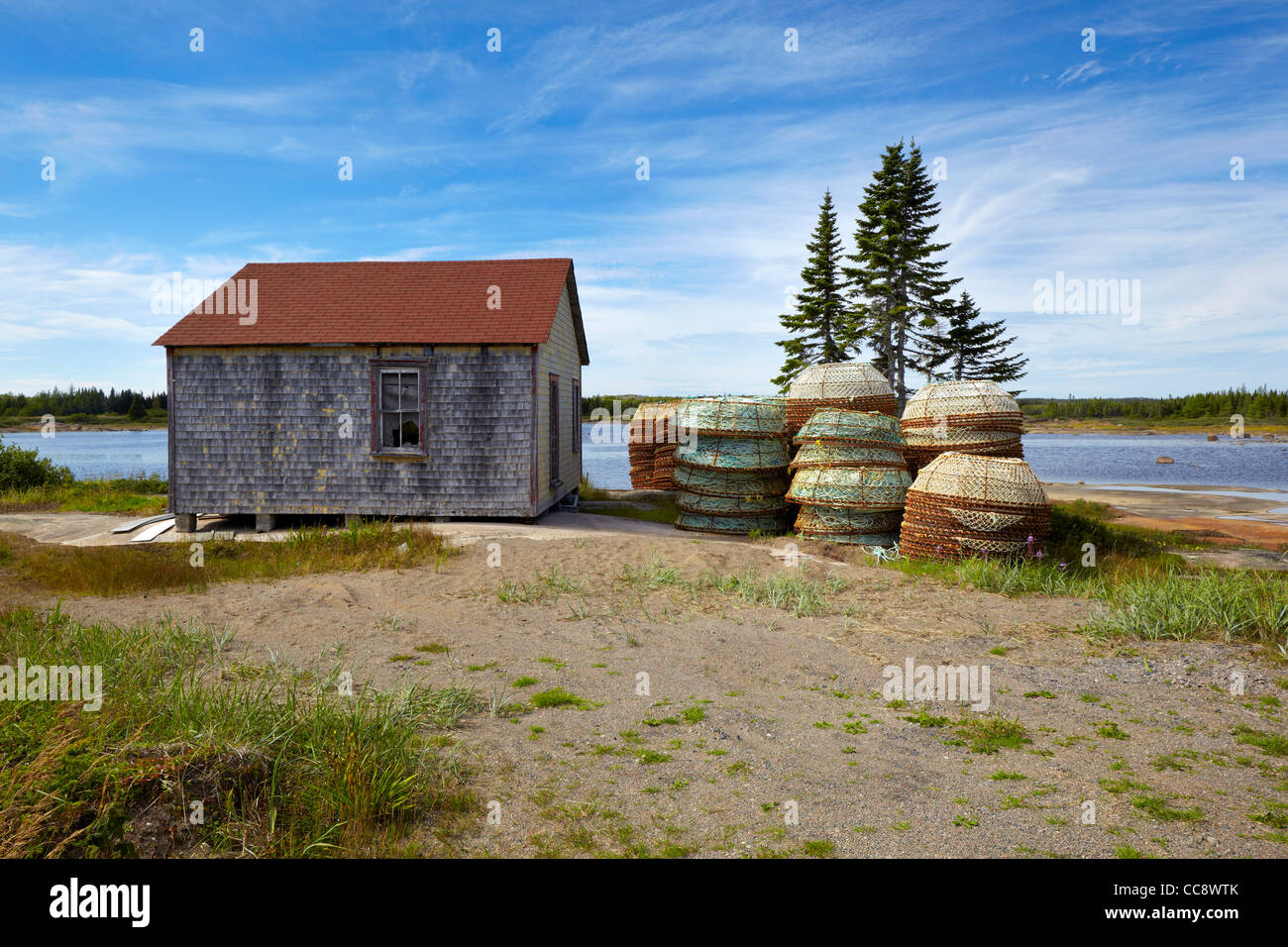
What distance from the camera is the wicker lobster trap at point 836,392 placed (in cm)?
1678

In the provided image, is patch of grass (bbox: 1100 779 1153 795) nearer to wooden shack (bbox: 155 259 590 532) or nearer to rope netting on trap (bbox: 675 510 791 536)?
rope netting on trap (bbox: 675 510 791 536)

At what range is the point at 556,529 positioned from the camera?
15070mm

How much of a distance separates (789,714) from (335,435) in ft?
42.0

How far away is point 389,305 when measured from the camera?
1631 centimetres

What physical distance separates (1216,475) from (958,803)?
4714 cm

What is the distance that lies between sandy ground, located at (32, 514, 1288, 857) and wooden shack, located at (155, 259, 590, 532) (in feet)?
15.8

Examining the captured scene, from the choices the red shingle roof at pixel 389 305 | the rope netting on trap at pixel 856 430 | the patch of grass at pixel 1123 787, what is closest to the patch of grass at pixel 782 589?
the patch of grass at pixel 1123 787

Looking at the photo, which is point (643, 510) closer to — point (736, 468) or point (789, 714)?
point (736, 468)

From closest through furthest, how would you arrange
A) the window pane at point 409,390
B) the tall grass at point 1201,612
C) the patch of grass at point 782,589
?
the tall grass at point 1201,612
the patch of grass at point 782,589
the window pane at point 409,390

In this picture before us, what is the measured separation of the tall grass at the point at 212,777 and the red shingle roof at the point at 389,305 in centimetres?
1115

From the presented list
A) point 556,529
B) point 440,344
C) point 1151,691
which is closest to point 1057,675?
point 1151,691

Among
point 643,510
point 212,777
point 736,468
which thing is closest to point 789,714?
point 212,777

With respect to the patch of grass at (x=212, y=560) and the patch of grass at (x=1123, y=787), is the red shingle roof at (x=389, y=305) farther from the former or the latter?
the patch of grass at (x=1123, y=787)

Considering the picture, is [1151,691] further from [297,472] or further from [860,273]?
[860,273]
